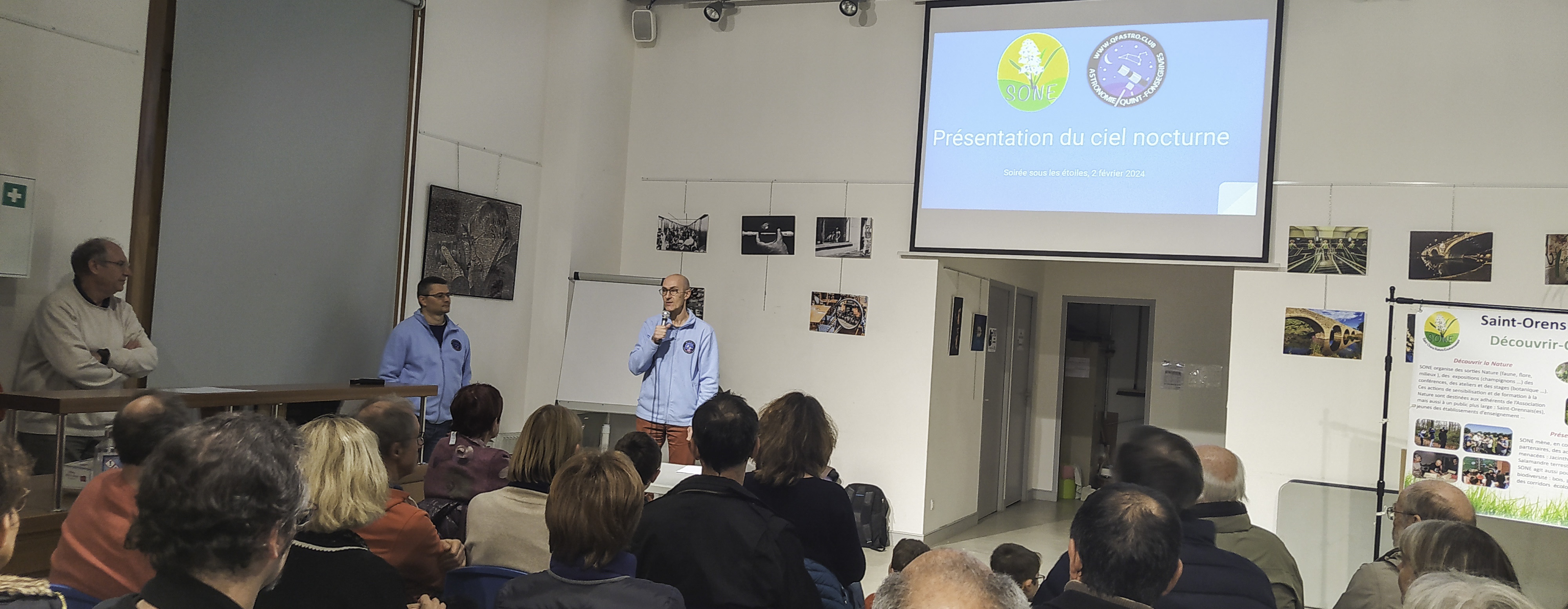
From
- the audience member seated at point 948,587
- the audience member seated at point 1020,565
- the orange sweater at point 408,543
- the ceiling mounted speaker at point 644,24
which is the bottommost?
the audience member seated at point 1020,565

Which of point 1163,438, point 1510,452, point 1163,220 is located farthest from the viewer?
point 1163,220

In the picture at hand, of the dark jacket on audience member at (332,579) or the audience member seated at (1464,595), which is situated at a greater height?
the audience member seated at (1464,595)

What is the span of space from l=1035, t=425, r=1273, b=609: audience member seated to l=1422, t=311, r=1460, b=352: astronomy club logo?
305 centimetres

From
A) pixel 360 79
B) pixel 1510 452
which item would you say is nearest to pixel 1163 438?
pixel 1510 452

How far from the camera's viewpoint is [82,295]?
13.1 ft

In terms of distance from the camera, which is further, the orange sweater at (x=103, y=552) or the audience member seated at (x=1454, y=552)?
the audience member seated at (x=1454, y=552)

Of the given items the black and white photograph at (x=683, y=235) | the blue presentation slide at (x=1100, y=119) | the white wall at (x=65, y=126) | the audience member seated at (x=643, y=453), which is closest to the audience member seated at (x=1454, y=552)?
the audience member seated at (x=643, y=453)

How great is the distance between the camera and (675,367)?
5.97 metres

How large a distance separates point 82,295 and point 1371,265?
20.6ft

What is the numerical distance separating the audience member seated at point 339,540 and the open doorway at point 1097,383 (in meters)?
7.82

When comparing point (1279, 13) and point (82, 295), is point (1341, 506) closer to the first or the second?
point (1279, 13)

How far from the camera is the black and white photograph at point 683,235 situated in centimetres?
721

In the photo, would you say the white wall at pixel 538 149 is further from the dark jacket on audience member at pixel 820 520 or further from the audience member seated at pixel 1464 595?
the audience member seated at pixel 1464 595

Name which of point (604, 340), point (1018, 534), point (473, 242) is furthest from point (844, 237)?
point (1018, 534)
